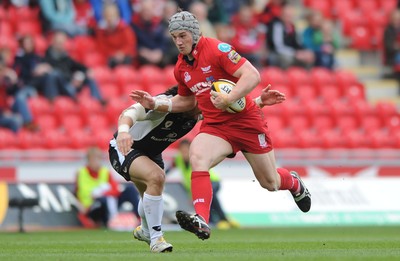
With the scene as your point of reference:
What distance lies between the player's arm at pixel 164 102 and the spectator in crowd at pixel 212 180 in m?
6.05

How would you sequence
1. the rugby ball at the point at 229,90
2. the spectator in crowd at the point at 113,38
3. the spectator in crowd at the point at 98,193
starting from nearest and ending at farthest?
the rugby ball at the point at 229,90 < the spectator in crowd at the point at 98,193 < the spectator in crowd at the point at 113,38

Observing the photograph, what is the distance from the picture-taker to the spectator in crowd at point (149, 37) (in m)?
21.0

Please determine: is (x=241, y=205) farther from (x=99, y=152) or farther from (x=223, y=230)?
(x=99, y=152)

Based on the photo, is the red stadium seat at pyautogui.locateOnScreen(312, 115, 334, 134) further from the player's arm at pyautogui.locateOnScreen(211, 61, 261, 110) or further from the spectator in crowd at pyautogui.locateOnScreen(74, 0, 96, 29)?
the player's arm at pyautogui.locateOnScreen(211, 61, 261, 110)

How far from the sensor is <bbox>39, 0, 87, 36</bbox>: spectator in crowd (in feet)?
67.7

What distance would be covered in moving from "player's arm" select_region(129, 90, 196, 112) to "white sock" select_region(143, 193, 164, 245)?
88cm

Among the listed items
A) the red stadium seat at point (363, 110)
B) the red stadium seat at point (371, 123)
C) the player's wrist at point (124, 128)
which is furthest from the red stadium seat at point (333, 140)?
the player's wrist at point (124, 128)

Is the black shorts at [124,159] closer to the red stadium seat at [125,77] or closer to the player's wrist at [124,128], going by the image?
the player's wrist at [124,128]

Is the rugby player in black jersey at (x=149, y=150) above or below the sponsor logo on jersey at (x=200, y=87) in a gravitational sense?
below

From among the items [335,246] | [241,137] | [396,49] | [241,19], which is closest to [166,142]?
[241,137]

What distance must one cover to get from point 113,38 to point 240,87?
1079 centimetres

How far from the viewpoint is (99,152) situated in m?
16.8

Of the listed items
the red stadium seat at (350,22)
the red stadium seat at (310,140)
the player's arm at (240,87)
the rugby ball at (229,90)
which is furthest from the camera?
the red stadium seat at (350,22)

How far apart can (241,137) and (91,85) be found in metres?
9.32
